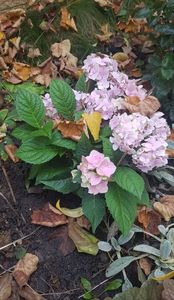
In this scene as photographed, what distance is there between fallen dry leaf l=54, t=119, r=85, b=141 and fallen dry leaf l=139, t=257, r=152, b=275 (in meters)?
0.64

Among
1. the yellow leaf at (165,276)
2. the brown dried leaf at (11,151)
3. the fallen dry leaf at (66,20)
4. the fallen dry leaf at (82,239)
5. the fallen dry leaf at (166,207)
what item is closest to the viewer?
the yellow leaf at (165,276)

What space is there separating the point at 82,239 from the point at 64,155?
417mm

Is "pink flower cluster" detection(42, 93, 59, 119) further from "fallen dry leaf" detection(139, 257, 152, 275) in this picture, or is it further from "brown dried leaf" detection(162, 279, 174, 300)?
"brown dried leaf" detection(162, 279, 174, 300)

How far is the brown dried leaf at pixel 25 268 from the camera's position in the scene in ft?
8.23

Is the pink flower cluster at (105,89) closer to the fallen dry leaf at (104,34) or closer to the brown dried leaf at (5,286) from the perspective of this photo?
the fallen dry leaf at (104,34)

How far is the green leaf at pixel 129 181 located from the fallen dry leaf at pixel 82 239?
33 centimetres

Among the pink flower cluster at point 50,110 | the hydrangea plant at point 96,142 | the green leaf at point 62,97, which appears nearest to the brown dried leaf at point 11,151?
the hydrangea plant at point 96,142

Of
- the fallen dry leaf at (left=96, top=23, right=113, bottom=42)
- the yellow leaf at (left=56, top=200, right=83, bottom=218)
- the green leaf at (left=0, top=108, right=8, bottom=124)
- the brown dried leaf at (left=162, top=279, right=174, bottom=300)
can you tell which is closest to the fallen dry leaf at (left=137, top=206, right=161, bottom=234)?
the yellow leaf at (left=56, top=200, right=83, bottom=218)

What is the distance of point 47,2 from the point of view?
3596 millimetres

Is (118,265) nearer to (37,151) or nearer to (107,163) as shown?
(107,163)

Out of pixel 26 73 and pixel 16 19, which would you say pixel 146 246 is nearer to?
pixel 26 73

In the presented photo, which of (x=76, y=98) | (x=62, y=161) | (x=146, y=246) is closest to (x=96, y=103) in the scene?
(x=76, y=98)

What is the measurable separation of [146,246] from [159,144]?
48cm

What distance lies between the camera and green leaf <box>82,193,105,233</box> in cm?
254
